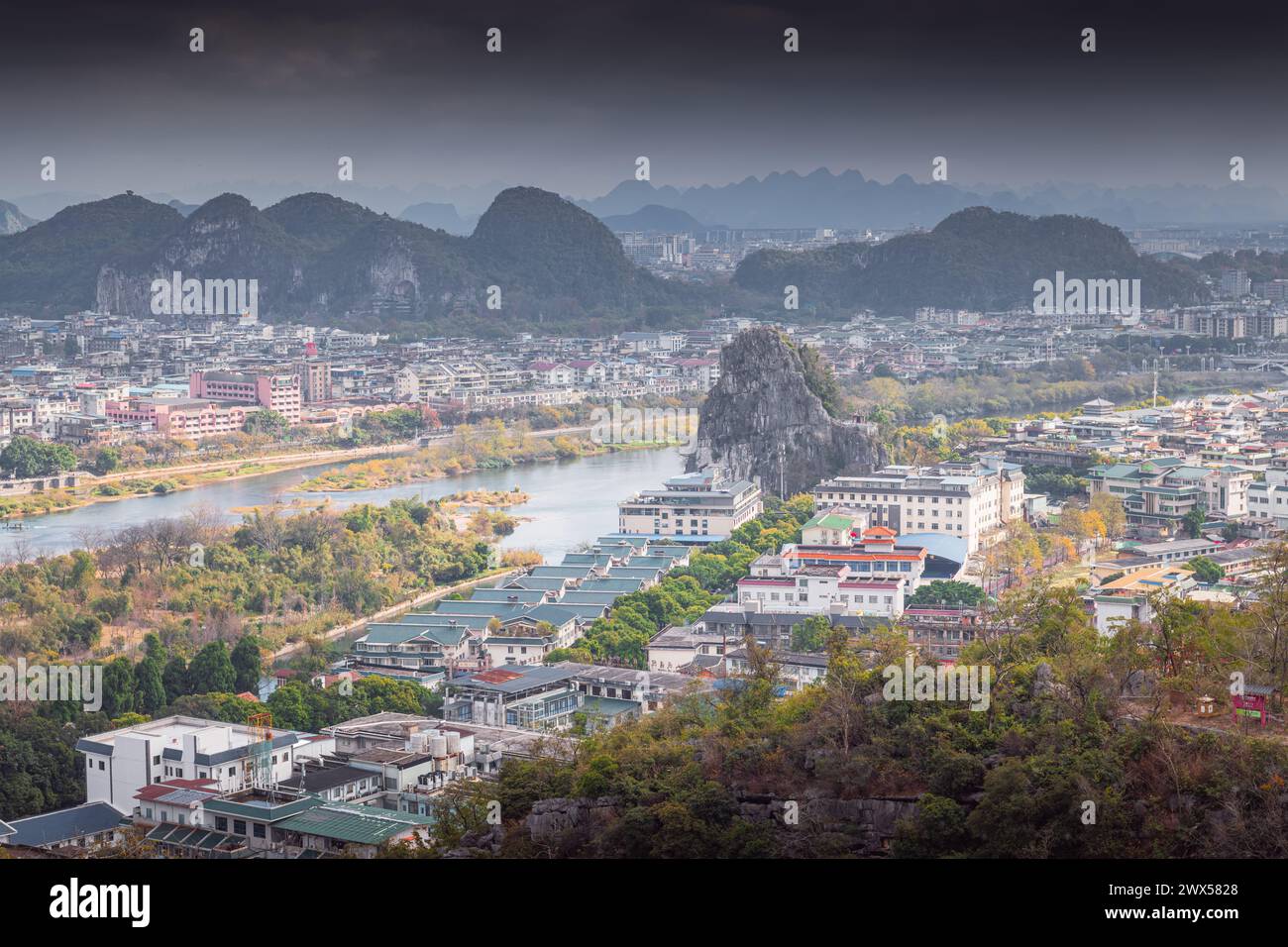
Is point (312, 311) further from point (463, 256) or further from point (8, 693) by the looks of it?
point (8, 693)

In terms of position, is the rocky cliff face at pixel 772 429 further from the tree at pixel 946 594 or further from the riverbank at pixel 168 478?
the tree at pixel 946 594

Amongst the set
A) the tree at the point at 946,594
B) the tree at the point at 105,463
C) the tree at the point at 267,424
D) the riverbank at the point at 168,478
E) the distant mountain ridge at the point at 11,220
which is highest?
the distant mountain ridge at the point at 11,220

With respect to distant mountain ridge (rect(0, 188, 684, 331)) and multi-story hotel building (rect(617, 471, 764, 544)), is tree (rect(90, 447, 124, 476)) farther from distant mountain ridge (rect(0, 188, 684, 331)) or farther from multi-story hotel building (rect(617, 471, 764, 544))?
distant mountain ridge (rect(0, 188, 684, 331))

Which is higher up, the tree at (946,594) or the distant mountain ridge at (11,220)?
the distant mountain ridge at (11,220)

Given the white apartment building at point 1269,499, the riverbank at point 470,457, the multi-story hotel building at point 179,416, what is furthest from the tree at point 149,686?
the multi-story hotel building at point 179,416

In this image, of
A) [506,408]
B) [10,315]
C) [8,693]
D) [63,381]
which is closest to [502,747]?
[8,693]

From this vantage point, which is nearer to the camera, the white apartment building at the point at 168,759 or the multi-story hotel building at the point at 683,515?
the white apartment building at the point at 168,759

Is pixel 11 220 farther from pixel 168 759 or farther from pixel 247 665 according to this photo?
pixel 168 759
